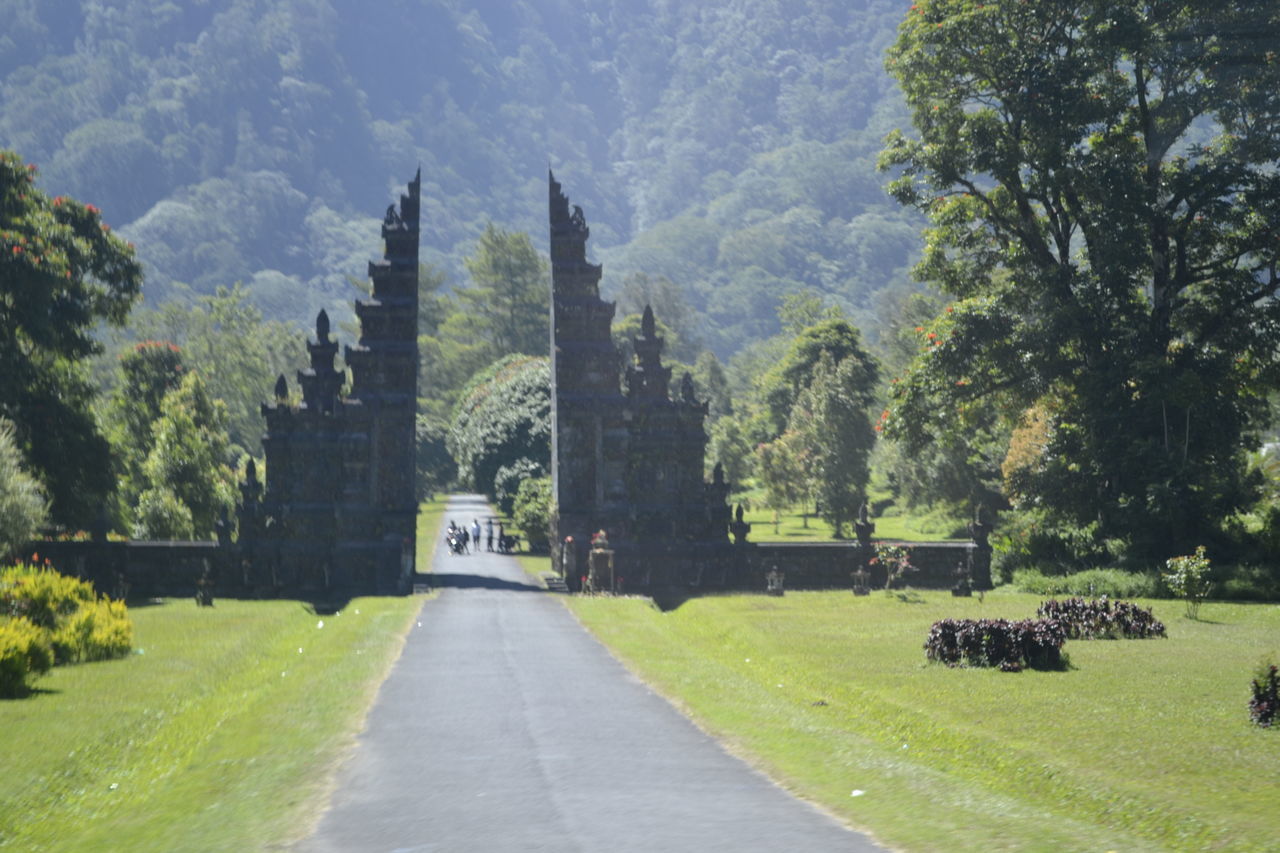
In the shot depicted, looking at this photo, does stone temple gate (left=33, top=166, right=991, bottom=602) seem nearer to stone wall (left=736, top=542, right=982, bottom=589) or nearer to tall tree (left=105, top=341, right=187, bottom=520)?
stone wall (left=736, top=542, right=982, bottom=589)

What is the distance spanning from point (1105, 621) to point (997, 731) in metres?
13.2

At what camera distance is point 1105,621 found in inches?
1196

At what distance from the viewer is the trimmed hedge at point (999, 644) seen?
83.1ft

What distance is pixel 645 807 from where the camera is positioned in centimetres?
1370

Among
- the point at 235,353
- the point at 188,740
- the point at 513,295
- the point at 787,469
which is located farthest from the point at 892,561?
the point at 513,295

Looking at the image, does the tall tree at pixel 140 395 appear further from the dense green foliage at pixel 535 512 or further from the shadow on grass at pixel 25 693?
the shadow on grass at pixel 25 693

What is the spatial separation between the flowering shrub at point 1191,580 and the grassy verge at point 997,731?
4.04 ft

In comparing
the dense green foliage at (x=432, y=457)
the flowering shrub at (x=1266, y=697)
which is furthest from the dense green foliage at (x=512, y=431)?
the flowering shrub at (x=1266, y=697)

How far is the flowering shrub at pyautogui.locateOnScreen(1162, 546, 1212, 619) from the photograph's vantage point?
114 ft

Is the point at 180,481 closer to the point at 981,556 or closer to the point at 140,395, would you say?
the point at 140,395

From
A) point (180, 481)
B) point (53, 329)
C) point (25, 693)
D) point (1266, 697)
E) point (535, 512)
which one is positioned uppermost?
point (53, 329)

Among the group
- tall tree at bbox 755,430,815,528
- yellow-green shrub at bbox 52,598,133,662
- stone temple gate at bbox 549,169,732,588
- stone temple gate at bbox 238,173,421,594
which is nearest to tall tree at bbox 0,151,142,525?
stone temple gate at bbox 238,173,421,594

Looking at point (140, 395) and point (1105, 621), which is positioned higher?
point (140, 395)

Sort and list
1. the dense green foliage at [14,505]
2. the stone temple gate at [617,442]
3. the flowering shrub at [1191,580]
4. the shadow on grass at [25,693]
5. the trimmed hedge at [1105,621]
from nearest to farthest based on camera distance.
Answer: the shadow on grass at [25,693] → the trimmed hedge at [1105,621] → the flowering shrub at [1191,580] → the dense green foliage at [14,505] → the stone temple gate at [617,442]
